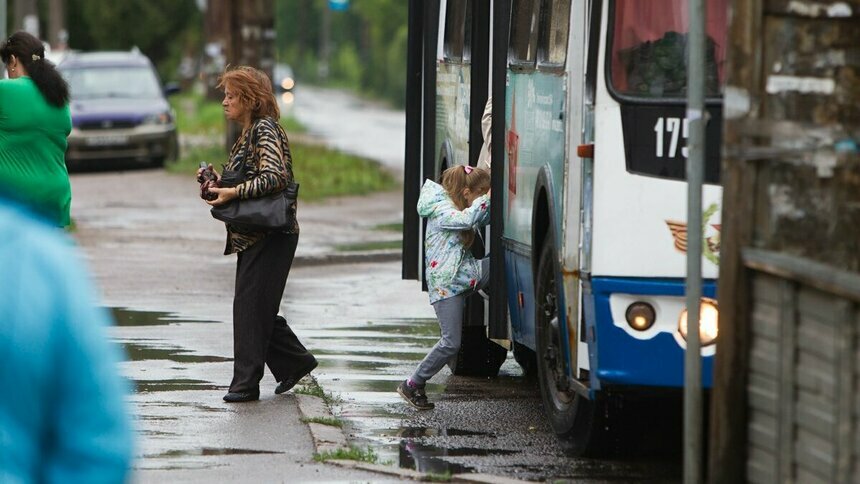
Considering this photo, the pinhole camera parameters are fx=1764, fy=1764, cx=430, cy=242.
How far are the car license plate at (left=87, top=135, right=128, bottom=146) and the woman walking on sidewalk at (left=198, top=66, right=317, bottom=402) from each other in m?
18.7

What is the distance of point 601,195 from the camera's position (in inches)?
261

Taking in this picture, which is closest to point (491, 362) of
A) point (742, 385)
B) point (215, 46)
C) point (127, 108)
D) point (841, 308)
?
point (742, 385)

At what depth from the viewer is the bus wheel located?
734cm

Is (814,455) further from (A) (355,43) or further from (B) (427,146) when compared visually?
(A) (355,43)

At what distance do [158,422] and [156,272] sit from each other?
7.00 metres

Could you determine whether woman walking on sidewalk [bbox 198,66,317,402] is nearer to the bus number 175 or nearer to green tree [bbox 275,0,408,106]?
the bus number 175

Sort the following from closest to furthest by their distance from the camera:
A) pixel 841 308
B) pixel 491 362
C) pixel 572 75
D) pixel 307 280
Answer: pixel 841 308 → pixel 572 75 → pixel 491 362 → pixel 307 280

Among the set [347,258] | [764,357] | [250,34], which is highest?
[250,34]

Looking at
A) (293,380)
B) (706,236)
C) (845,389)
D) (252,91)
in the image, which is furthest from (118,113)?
(845,389)

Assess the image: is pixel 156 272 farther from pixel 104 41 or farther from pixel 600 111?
pixel 104 41

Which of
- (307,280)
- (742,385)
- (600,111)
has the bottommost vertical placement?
(307,280)

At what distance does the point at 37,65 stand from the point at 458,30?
8.33 ft

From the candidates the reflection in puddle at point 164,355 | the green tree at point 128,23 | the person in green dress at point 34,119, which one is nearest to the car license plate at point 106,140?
the reflection in puddle at point 164,355

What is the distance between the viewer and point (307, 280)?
15031 mm
